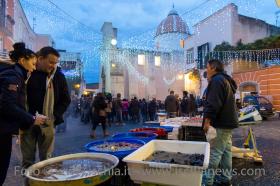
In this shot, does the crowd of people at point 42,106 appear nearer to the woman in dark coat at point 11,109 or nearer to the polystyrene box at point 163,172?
the woman in dark coat at point 11,109

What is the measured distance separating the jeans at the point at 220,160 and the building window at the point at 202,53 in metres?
21.9

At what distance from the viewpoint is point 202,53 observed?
86.7ft

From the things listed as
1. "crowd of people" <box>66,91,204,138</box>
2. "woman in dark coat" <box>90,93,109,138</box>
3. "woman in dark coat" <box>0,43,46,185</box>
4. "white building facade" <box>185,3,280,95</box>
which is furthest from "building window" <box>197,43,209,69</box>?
"woman in dark coat" <box>0,43,46,185</box>

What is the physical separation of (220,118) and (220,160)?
27.0 inches

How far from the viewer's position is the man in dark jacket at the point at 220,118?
3.94 metres

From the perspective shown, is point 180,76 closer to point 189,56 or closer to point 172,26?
point 189,56

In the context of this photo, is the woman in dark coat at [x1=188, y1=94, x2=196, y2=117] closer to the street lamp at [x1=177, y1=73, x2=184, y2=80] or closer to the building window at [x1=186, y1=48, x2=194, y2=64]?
the building window at [x1=186, y1=48, x2=194, y2=64]

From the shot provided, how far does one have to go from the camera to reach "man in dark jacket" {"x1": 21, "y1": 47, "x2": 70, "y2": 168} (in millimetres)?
3162

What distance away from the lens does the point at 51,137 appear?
3.26 meters

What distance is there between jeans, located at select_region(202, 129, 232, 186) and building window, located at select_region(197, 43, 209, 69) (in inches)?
860

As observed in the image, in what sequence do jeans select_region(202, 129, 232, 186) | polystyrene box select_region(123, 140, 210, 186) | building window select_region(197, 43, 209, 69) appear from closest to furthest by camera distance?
1. polystyrene box select_region(123, 140, 210, 186)
2. jeans select_region(202, 129, 232, 186)
3. building window select_region(197, 43, 209, 69)

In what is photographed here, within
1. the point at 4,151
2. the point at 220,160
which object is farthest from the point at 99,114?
the point at 4,151

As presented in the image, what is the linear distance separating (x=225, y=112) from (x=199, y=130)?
1.32 meters

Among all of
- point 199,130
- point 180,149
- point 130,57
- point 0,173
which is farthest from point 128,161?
point 130,57
